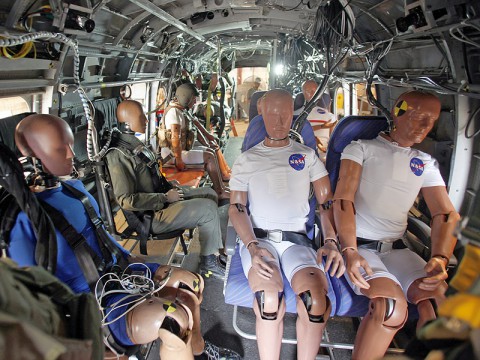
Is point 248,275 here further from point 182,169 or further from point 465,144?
point 182,169

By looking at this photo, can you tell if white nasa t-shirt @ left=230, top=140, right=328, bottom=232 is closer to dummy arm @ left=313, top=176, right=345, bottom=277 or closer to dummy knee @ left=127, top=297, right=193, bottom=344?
dummy arm @ left=313, top=176, right=345, bottom=277

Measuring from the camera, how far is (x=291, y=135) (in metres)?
2.79

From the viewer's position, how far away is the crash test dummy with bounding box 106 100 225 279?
9.82ft

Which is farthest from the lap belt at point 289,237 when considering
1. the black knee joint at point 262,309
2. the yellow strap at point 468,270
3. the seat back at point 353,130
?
the yellow strap at point 468,270

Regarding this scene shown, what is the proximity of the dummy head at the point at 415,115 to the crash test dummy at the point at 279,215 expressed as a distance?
70 centimetres

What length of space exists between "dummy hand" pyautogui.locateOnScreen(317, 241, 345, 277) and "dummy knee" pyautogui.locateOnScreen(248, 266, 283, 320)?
38cm

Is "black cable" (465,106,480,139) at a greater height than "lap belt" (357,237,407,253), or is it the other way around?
"black cable" (465,106,480,139)

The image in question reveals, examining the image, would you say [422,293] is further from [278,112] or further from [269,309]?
[278,112]

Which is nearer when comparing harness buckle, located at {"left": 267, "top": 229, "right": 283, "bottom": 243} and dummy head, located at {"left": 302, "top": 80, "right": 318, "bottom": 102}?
harness buckle, located at {"left": 267, "top": 229, "right": 283, "bottom": 243}

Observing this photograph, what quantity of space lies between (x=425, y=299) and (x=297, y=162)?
4.37ft

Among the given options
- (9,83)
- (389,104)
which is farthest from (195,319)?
(389,104)

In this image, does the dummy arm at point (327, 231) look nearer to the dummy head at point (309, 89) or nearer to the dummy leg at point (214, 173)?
the dummy leg at point (214, 173)

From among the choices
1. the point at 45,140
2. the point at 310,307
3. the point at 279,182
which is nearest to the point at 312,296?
the point at 310,307

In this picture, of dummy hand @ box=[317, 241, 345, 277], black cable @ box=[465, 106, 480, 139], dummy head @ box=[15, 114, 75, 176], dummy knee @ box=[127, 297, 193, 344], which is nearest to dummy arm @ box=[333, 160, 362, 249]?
dummy hand @ box=[317, 241, 345, 277]
